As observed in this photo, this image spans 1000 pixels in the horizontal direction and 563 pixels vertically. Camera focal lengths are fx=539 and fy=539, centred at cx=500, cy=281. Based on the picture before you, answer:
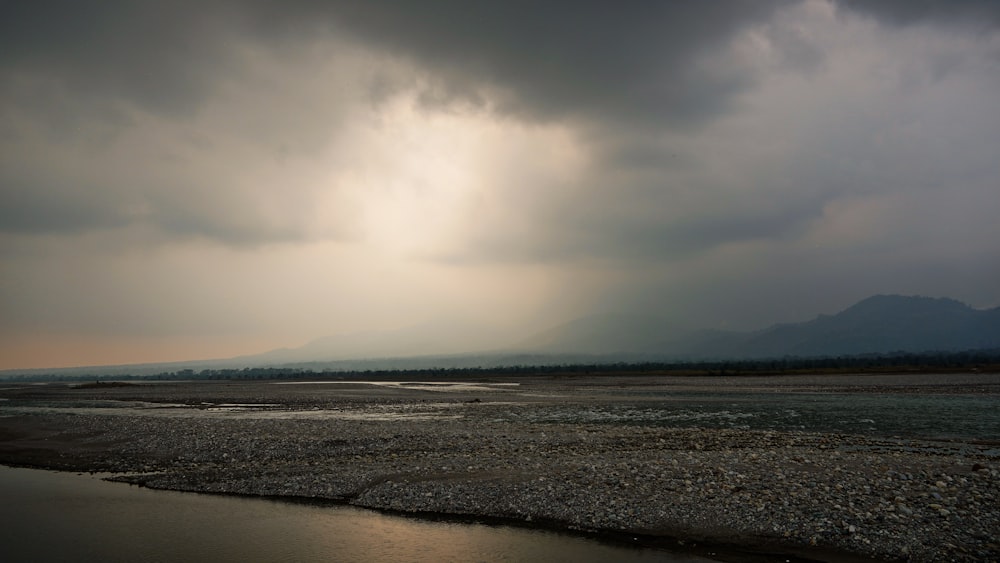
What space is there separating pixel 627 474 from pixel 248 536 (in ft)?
42.5

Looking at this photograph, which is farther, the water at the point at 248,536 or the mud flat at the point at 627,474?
the mud flat at the point at 627,474

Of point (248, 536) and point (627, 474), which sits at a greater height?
point (627, 474)

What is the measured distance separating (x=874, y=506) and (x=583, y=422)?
24.7 meters

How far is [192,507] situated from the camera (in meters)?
19.5

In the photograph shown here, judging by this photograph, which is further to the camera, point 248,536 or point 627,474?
point 627,474

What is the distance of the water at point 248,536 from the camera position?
47.1 ft

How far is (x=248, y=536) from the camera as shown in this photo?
1617 cm

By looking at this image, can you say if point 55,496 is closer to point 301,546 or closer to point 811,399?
point 301,546

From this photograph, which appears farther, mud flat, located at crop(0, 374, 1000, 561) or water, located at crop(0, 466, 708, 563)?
mud flat, located at crop(0, 374, 1000, 561)

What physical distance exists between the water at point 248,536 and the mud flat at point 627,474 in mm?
1281

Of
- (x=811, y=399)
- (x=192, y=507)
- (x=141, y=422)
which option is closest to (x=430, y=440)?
(x=192, y=507)

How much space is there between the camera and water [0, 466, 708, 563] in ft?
47.1

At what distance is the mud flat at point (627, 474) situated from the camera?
1452cm

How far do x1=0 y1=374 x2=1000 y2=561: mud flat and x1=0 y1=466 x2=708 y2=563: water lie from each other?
128 cm
